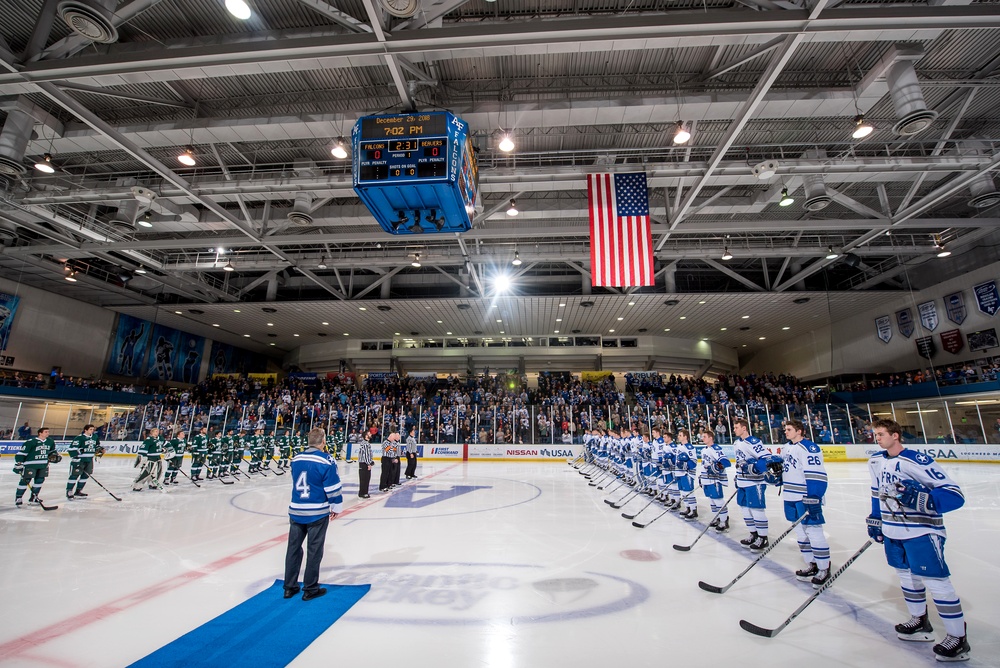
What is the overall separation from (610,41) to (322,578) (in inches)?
332

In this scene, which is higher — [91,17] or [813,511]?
[91,17]

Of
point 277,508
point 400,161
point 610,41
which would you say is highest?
point 610,41

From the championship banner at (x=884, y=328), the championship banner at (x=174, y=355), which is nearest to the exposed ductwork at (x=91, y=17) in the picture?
the championship banner at (x=174, y=355)

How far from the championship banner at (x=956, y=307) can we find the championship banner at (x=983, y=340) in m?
0.80

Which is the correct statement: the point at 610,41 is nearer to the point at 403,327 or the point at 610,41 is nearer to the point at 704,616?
the point at 704,616

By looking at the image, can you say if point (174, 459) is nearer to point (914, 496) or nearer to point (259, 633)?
point (259, 633)

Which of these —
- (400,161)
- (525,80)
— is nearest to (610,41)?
(525,80)

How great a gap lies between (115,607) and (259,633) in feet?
5.05

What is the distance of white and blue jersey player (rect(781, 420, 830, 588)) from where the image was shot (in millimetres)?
4551

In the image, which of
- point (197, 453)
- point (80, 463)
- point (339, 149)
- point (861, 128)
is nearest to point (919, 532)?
point (861, 128)

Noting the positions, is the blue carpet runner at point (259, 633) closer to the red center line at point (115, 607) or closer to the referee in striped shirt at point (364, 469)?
the red center line at point (115, 607)

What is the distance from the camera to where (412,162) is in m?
7.13

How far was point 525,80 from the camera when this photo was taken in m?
9.55

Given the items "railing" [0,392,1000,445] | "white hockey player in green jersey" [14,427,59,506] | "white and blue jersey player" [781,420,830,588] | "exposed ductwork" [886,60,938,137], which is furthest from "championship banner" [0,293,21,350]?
"exposed ductwork" [886,60,938,137]
